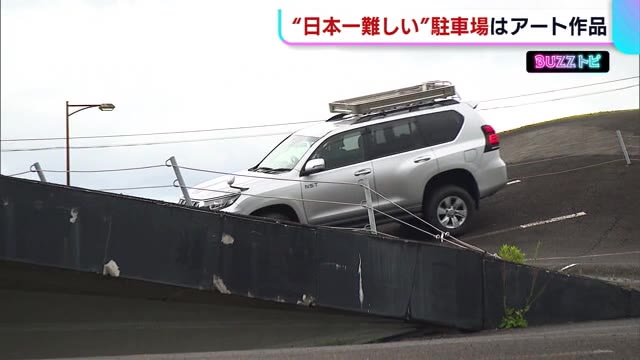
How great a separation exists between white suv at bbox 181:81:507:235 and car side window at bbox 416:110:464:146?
2cm

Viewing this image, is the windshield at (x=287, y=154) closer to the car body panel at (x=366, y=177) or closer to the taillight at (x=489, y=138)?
the car body panel at (x=366, y=177)

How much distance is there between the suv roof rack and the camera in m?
15.4

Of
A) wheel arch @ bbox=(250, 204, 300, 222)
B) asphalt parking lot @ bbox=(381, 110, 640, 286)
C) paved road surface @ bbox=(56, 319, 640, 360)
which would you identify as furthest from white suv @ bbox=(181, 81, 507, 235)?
paved road surface @ bbox=(56, 319, 640, 360)

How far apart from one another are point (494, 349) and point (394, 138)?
19.4 ft

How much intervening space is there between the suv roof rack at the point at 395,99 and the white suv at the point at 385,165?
0.6 inches

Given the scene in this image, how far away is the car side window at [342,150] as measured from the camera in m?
14.7

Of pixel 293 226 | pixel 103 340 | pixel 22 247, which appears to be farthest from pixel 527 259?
pixel 22 247

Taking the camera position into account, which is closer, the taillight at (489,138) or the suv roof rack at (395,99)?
the suv roof rack at (395,99)

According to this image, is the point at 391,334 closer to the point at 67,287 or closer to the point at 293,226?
the point at 293,226

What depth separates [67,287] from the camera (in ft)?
34.9

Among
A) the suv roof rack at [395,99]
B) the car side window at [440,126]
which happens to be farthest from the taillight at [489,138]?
the suv roof rack at [395,99]

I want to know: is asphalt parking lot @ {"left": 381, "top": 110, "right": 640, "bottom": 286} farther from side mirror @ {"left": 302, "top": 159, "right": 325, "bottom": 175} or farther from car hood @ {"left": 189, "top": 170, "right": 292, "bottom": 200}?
car hood @ {"left": 189, "top": 170, "right": 292, "bottom": 200}

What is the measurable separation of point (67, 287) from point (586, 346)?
217 inches

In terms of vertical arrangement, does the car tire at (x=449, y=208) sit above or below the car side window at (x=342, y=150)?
below
